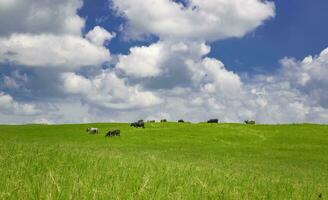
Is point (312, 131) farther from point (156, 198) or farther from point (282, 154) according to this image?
point (156, 198)

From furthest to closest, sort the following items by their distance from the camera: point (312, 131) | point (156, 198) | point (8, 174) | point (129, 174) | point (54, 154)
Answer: point (312, 131)
point (54, 154)
point (129, 174)
point (8, 174)
point (156, 198)

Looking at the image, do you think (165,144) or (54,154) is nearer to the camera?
(54,154)

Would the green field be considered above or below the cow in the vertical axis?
below

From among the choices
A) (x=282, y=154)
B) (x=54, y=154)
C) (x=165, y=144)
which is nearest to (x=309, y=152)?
(x=282, y=154)

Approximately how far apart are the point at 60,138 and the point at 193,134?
23948mm

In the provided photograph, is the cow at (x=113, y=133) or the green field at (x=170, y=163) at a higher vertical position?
the cow at (x=113, y=133)

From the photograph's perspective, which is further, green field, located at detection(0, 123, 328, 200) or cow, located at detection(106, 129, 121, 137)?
cow, located at detection(106, 129, 121, 137)

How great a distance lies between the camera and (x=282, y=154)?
190ft

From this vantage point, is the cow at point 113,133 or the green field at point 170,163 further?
the cow at point 113,133

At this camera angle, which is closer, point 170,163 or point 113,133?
point 170,163

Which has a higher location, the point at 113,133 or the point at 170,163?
the point at 113,133

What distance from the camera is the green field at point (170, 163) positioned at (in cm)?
1040

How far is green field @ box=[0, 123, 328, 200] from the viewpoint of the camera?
10.4m

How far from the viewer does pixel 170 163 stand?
20016mm
